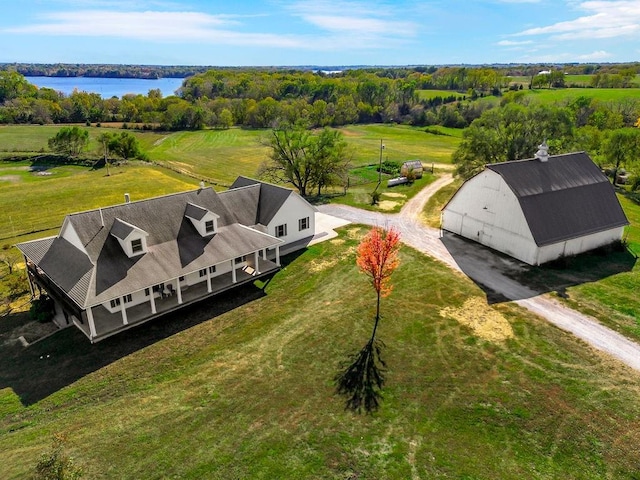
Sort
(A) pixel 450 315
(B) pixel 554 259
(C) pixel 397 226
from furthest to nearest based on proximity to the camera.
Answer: (C) pixel 397 226 → (B) pixel 554 259 → (A) pixel 450 315

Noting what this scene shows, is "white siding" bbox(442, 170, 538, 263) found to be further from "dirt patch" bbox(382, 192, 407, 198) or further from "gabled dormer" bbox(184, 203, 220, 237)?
"gabled dormer" bbox(184, 203, 220, 237)

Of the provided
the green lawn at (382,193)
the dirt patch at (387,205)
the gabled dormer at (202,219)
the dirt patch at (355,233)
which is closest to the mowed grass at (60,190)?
the gabled dormer at (202,219)

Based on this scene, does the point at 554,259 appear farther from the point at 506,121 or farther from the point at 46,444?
the point at 46,444

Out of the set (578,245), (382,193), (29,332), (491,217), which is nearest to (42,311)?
(29,332)

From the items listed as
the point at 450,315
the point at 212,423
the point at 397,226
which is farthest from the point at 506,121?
the point at 212,423

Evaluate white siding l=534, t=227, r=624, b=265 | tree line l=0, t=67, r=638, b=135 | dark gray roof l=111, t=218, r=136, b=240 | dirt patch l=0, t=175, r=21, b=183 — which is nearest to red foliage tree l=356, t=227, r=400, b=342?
dark gray roof l=111, t=218, r=136, b=240

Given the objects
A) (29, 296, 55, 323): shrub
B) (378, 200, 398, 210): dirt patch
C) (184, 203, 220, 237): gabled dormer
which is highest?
(184, 203, 220, 237): gabled dormer

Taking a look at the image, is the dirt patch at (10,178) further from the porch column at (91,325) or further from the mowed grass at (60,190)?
the porch column at (91,325)
